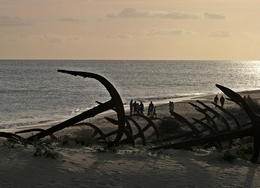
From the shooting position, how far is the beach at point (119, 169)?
7.23m

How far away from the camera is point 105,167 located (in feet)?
26.2

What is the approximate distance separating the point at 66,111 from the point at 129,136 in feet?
84.2

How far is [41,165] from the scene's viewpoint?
7.73 meters

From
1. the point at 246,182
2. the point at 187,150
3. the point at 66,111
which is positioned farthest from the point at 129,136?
the point at 66,111

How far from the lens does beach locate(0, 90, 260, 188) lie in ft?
23.7

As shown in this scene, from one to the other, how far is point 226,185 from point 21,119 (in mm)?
24424

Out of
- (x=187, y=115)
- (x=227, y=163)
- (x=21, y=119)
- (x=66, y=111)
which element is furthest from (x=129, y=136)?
(x=66, y=111)

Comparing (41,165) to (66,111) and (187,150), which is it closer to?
(187,150)

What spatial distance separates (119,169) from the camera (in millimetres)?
7922

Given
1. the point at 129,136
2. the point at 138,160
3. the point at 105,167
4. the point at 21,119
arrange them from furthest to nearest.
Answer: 1. the point at 21,119
2. the point at 129,136
3. the point at 138,160
4. the point at 105,167

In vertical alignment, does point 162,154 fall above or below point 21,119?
above

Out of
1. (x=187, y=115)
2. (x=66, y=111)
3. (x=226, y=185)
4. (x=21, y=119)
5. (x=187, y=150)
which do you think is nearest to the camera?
(x=226, y=185)

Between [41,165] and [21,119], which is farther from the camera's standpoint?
[21,119]

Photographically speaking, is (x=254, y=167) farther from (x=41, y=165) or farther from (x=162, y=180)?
(x=41, y=165)
